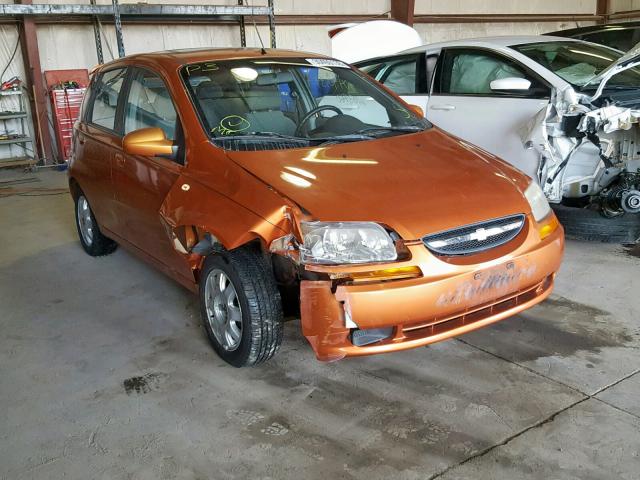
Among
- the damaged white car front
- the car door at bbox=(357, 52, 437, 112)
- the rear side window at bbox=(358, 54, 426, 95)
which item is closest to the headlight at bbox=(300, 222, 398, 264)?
the damaged white car front

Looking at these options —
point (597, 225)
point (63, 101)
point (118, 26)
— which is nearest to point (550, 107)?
point (597, 225)

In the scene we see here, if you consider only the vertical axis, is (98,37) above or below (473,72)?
above

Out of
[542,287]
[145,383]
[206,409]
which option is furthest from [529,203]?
[145,383]

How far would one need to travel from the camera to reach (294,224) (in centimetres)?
236

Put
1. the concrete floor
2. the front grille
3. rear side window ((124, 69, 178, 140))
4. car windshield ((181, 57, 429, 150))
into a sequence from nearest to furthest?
the concrete floor → the front grille → car windshield ((181, 57, 429, 150)) → rear side window ((124, 69, 178, 140))

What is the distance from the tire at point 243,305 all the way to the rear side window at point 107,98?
1.45 meters

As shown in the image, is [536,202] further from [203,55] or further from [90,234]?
[90,234]

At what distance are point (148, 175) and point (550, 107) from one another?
260cm

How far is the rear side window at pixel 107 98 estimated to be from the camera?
12.2ft

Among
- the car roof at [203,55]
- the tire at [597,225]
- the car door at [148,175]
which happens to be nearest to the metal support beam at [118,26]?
the car roof at [203,55]

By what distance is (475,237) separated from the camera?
247 cm

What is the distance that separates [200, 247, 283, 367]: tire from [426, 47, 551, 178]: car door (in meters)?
2.47

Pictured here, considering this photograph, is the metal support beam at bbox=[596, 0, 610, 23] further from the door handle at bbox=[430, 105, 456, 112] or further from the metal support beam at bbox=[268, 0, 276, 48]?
the door handle at bbox=[430, 105, 456, 112]

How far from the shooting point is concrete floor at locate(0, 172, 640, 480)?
2178 mm
